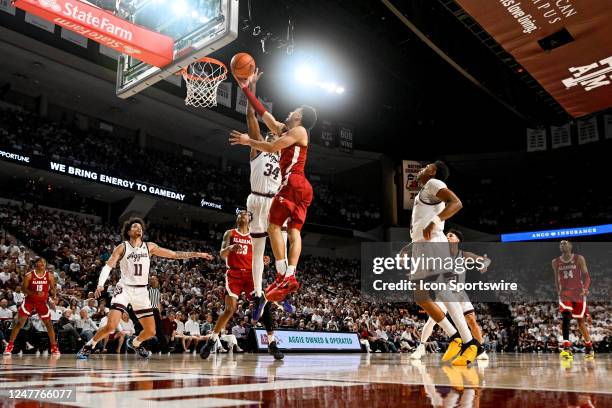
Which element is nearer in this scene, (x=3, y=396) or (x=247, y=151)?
(x=3, y=396)

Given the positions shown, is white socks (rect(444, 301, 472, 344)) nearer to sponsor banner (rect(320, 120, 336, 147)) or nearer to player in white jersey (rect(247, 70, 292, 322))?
player in white jersey (rect(247, 70, 292, 322))

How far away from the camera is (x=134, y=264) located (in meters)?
6.27

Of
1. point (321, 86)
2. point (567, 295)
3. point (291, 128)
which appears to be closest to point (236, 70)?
point (291, 128)

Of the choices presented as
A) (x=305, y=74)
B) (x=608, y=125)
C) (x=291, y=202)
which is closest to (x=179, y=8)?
(x=291, y=202)

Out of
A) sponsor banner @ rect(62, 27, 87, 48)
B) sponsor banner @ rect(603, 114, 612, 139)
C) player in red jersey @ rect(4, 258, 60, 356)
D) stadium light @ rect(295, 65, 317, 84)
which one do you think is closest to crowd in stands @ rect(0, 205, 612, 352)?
player in red jersey @ rect(4, 258, 60, 356)

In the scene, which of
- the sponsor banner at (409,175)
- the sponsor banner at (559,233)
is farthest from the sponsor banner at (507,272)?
the sponsor banner at (409,175)

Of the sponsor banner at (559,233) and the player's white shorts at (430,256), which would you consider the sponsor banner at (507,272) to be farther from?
the player's white shorts at (430,256)

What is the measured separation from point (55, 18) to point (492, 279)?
22.7 metres

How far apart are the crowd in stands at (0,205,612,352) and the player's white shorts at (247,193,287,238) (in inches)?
199

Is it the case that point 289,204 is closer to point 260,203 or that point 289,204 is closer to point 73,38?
point 260,203

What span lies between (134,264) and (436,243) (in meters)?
3.48

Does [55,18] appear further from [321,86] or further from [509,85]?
[321,86]

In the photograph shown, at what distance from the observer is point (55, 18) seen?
22.3ft

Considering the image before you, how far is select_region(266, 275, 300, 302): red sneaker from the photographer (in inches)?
186
